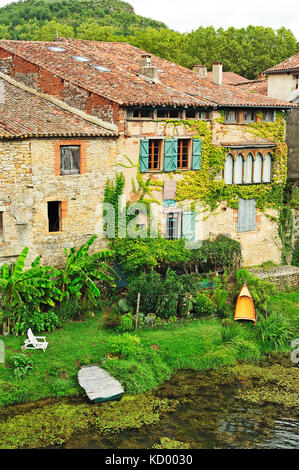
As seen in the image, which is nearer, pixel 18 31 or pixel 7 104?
pixel 7 104

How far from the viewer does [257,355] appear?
22.2 m

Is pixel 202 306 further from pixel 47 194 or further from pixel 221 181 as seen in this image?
pixel 47 194

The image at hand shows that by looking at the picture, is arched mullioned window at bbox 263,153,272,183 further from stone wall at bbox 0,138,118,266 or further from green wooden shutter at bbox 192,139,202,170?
stone wall at bbox 0,138,118,266

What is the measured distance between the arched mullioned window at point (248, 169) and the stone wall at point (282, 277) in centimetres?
442

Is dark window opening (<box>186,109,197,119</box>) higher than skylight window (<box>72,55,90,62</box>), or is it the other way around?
skylight window (<box>72,55,90,62</box>)

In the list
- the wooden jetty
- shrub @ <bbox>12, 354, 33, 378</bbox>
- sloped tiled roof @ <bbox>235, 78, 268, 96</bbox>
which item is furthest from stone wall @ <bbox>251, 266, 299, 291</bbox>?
sloped tiled roof @ <bbox>235, 78, 268, 96</bbox>

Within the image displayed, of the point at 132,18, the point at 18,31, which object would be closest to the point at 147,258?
the point at 18,31

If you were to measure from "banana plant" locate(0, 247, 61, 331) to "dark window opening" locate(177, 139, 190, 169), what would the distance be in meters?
8.26

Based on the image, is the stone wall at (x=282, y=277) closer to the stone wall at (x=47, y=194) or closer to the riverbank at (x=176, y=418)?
the riverbank at (x=176, y=418)

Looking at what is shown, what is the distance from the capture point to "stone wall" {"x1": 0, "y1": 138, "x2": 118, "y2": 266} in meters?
21.2

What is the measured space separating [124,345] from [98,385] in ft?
7.04

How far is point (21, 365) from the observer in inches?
736

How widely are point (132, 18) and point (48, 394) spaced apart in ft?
242

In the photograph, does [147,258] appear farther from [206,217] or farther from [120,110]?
[120,110]
